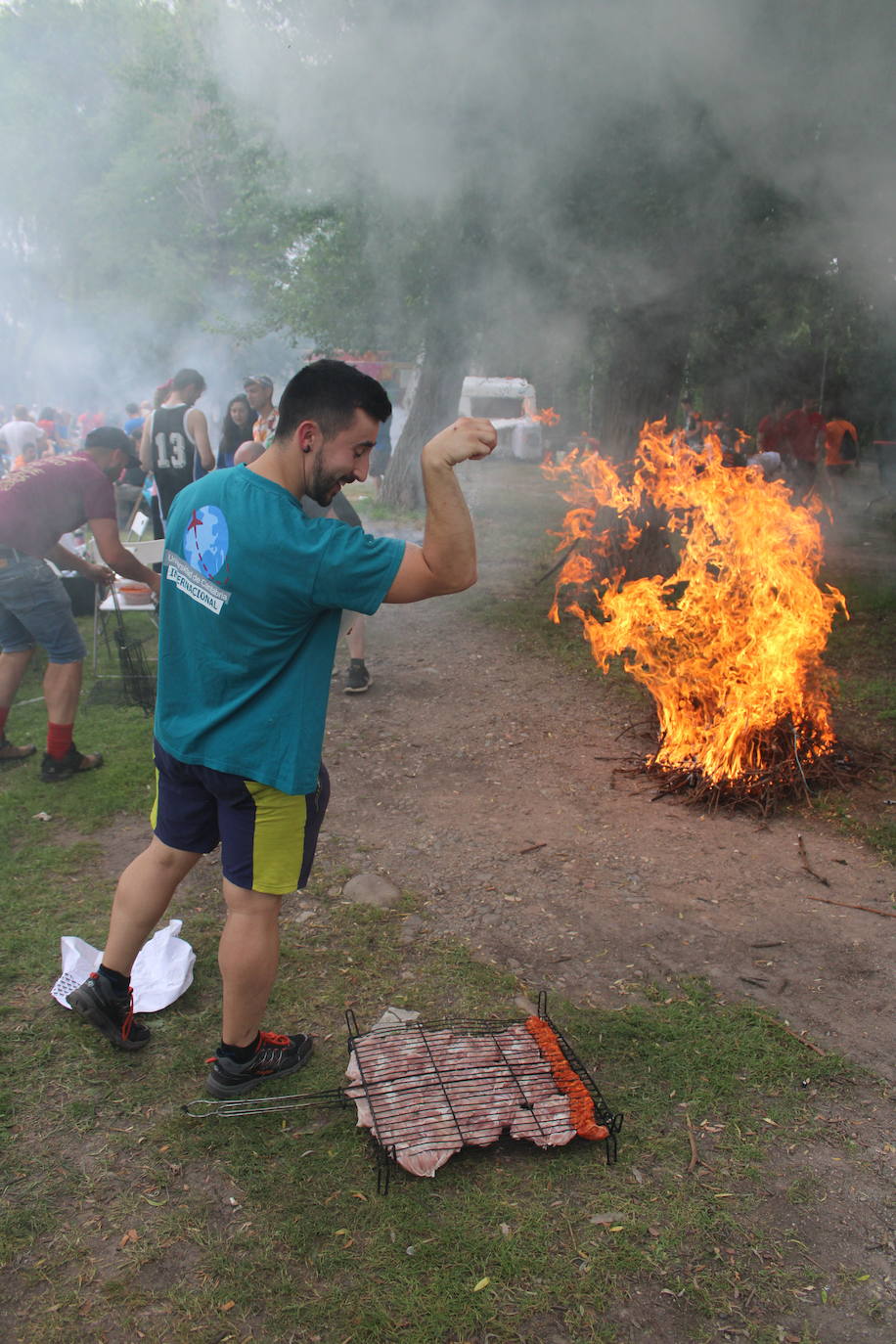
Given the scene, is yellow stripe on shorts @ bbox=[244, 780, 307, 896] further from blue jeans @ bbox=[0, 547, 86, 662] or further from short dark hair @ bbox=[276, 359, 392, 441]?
blue jeans @ bbox=[0, 547, 86, 662]

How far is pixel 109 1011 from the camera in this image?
2807 mm

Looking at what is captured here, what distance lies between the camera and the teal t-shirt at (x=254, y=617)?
2193 mm

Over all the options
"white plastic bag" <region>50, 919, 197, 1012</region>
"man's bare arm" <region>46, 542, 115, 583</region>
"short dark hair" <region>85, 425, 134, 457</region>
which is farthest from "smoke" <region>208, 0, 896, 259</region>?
"white plastic bag" <region>50, 919, 197, 1012</region>

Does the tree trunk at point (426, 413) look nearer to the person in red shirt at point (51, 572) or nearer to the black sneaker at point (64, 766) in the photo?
the person in red shirt at point (51, 572)

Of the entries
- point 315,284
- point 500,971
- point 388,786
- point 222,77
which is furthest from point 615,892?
point 315,284

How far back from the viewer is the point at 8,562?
15.8 feet

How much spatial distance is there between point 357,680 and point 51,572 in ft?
7.00

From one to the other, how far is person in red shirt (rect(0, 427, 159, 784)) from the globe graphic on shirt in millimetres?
2381

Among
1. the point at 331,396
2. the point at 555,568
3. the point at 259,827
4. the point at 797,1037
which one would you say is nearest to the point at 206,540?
the point at 331,396

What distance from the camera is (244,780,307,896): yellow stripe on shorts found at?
242 centimetres

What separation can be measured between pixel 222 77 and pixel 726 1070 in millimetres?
9460

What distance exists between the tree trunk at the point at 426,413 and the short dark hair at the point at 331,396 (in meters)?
9.82

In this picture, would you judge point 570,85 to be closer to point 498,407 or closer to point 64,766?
point 64,766

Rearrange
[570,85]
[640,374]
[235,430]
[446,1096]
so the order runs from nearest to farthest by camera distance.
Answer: [446,1096] < [570,85] < [235,430] < [640,374]
